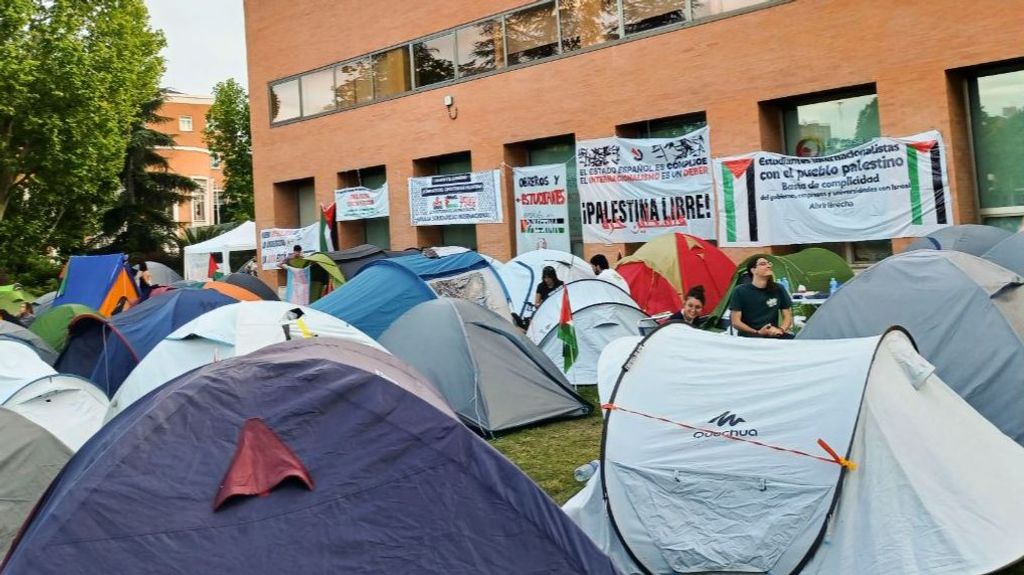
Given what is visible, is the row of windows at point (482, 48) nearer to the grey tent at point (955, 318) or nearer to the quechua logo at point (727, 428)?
the grey tent at point (955, 318)

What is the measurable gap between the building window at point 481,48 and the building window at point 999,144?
1027 cm

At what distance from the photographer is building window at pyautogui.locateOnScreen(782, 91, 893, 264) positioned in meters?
15.6

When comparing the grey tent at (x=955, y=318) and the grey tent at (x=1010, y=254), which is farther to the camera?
the grey tent at (x=1010, y=254)

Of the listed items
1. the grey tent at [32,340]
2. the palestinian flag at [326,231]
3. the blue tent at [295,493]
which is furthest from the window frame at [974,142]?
the palestinian flag at [326,231]

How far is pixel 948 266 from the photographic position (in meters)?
6.96

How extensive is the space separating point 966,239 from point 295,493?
1123 centimetres

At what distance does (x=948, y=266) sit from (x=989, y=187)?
907 centimetres

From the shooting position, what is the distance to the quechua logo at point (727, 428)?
16.9ft

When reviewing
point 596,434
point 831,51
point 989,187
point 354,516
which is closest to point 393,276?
point 596,434

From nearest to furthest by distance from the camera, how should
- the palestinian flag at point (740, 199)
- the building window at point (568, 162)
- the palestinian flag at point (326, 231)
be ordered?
the palestinian flag at point (740, 199) < the building window at point (568, 162) < the palestinian flag at point (326, 231)

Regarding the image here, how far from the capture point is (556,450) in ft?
26.8

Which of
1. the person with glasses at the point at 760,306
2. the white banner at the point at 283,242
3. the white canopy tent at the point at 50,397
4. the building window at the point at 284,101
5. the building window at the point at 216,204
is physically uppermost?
the building window at the point at 216,204

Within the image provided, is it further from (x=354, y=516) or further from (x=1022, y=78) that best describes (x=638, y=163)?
(x=354, y=516)

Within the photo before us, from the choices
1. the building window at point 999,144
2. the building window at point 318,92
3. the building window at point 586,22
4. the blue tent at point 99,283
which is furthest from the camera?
the building window at point 318,92
